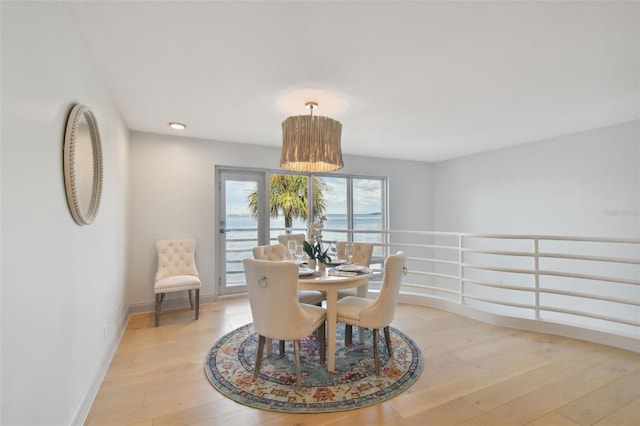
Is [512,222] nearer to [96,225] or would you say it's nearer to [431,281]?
[431,281]

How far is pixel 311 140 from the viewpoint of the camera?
8.18 ft

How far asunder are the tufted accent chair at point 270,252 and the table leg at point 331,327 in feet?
3.63

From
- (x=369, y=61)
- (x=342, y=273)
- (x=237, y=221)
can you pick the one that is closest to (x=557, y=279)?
(x=342, y=273)

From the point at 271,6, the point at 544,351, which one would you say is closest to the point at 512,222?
the point at 544,351

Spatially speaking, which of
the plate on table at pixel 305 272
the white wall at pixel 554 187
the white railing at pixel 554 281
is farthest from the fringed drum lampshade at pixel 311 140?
the white wall at pixel 554 187

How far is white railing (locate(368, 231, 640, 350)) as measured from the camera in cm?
287

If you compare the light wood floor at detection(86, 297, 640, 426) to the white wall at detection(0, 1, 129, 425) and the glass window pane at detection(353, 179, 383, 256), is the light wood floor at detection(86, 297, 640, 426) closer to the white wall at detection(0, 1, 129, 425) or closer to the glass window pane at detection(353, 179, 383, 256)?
the white wall at detection(0, 1, 129, 425)

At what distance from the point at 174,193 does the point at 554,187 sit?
216 inches

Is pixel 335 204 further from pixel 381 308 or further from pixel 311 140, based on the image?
pixel 381 308

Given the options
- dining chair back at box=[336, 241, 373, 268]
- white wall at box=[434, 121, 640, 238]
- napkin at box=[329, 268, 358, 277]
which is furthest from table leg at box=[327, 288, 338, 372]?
white wall at box=[434, 121, 640, 238]

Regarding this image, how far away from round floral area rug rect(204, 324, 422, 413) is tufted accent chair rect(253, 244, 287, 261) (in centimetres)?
85

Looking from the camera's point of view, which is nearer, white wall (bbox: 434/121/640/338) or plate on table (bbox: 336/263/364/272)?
plate on table (bbox: 336/263/364/272)

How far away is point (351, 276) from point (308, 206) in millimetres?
2799

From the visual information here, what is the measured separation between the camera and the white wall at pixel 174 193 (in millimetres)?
3799
